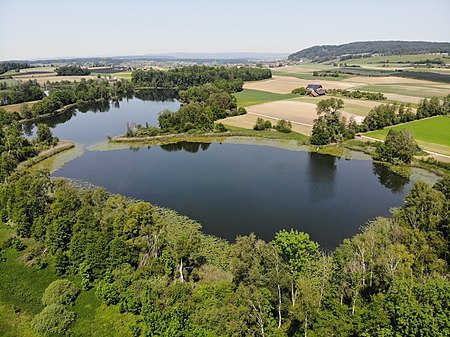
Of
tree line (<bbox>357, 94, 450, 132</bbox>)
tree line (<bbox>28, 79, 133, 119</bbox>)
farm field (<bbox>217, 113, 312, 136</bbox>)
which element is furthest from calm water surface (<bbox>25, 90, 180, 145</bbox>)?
tree line (<bbox>357, 94, 450, 132</bbox>)

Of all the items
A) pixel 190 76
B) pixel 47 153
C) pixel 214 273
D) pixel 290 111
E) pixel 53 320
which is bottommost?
pixel 214 273

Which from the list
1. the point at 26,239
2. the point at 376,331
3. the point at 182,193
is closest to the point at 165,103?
the point at 182,193

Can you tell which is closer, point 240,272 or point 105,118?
point 240,272

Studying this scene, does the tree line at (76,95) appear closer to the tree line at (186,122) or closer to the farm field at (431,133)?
the tree line at (186,122)

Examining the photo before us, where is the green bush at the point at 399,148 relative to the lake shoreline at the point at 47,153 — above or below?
above

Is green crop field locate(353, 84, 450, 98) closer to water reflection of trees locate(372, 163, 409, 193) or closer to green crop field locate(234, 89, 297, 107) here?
green crop field locate(234, 89, 297, 107)

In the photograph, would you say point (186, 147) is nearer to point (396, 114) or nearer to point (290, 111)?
point (290, 111)

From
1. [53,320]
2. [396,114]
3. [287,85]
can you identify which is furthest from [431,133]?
[287,85]

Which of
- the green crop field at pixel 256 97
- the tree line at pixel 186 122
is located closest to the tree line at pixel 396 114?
the tree line at pixel 186 122
